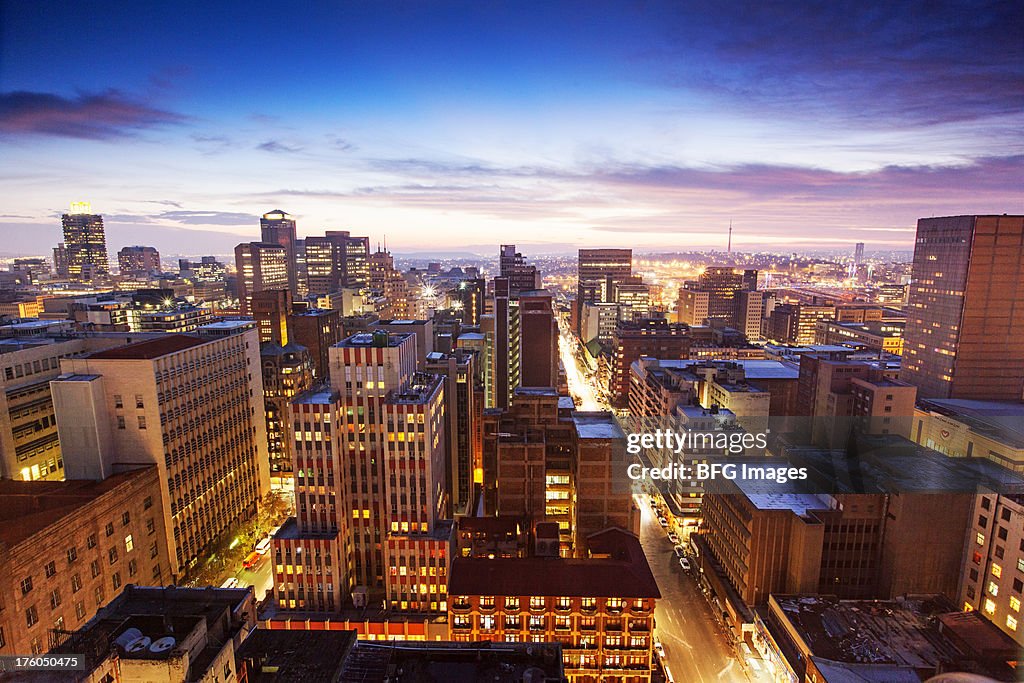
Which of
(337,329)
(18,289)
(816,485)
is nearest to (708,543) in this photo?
(816,485)

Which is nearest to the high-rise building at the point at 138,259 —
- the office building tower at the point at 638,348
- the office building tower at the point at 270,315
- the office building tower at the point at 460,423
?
the office building tower at the point at 270,315

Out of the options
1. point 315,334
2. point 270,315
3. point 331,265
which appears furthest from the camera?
point 331,265

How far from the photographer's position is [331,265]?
3607 inches

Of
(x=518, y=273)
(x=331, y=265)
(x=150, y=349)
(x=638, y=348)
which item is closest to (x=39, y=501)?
(x=150, y=349)

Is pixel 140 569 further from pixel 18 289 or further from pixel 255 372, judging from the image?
pixel 18 289

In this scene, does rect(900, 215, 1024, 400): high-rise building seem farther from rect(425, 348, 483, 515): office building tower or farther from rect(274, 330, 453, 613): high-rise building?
rect(274, 330, 453, 613): high-rise building

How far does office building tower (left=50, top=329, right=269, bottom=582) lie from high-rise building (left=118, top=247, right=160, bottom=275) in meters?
85.2

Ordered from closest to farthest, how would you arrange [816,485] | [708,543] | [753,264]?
[816,485]
[708,543]
[753,264]

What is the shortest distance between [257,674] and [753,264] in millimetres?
136928

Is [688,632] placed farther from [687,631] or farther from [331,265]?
[331,265]

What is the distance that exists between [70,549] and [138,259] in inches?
4042

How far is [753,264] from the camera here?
128250 millimetres

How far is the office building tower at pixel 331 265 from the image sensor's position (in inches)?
3583

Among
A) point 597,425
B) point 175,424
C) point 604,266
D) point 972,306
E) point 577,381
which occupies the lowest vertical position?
point 577,381
